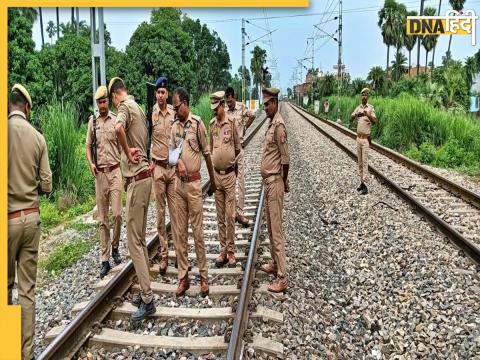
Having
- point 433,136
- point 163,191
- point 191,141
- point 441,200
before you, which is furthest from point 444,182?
point 191,141

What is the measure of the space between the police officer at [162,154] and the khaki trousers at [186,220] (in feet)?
1.01

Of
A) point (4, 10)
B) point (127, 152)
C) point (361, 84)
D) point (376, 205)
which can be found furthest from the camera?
point (361, 84)

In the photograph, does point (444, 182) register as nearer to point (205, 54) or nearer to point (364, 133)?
point (364, 133)

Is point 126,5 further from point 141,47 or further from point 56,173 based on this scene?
point 141,47

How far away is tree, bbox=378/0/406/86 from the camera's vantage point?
229 ft

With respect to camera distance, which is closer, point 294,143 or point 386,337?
point 386,337

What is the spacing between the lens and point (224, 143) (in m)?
5.89

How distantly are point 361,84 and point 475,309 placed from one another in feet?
146

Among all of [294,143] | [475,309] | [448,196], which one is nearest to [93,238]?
[475,309]

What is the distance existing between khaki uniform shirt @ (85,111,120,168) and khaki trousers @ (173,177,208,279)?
121 cm

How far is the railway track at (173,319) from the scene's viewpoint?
393 cm

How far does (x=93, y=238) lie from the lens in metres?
7.27

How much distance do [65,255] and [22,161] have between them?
11.3ft

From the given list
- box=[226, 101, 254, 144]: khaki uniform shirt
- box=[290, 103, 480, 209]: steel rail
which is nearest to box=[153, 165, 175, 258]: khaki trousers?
box=[226, 101, 254, 144]: khaki uniform shirt
